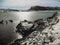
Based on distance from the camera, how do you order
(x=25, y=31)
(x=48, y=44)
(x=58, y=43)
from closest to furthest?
(x=58, y=43) < (x=48, y=44) < (x=25, y=31)

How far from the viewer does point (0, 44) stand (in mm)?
23906

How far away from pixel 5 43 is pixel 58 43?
14.1 meters

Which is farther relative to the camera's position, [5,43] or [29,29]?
[29,29]

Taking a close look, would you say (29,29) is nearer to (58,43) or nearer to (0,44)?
(0,44)

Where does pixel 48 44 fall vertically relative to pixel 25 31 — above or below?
above

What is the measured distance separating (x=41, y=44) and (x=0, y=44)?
1160 cm

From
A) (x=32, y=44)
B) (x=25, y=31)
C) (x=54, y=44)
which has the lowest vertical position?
(x=25, y=31)

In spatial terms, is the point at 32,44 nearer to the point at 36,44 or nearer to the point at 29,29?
the point at 36,44

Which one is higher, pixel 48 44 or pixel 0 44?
pixel 48 44

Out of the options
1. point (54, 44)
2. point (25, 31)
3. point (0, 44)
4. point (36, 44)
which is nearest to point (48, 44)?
point (54, 44)

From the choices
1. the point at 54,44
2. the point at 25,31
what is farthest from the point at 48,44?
the point at 25,31

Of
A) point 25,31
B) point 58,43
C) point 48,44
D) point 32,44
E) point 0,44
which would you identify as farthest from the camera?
point 25,31

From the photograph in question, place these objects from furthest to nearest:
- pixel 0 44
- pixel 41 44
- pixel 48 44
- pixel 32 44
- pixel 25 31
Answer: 1. pixel 25 31
2. pixel 0 44
3. pixel 32 44
4. pixel 41 44
5. pixel 48 44

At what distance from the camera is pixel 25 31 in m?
33.2
